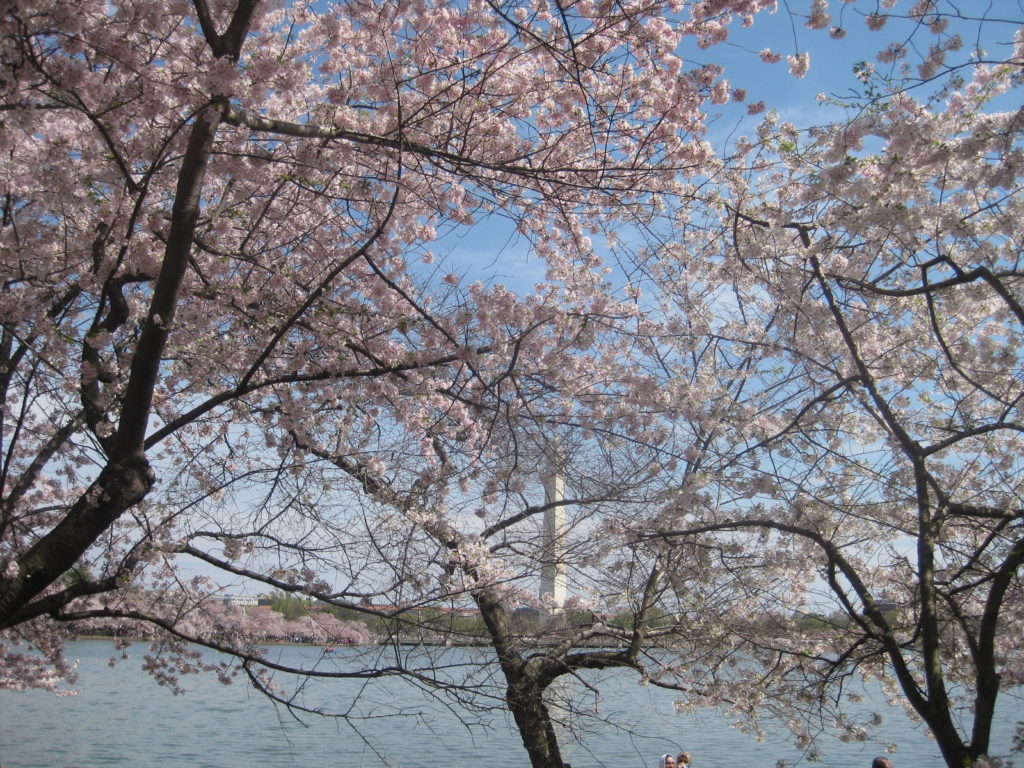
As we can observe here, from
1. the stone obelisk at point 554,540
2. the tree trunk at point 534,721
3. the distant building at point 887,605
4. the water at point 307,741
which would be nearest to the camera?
the tree trunk at point 534,721

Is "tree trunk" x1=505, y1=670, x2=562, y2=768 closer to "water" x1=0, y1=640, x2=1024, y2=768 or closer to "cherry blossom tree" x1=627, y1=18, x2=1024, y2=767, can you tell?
"cherry blossom tree" x1=627, y1=18, x2=1024, y2=767

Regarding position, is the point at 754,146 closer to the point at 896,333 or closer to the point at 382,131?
the point at 896,333

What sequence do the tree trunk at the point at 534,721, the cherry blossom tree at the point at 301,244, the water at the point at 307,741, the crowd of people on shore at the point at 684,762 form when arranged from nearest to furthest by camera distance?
the cherry blossom tree at the point at 301,244 → the tree trunk at the point at 534,721 → the crowd of people on shore at the point at 684,762 → the water at the point at 307,741

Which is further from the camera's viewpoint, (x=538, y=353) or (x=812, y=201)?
(x=538, y=353)

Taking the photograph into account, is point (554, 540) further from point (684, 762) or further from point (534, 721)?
point (684, 762)

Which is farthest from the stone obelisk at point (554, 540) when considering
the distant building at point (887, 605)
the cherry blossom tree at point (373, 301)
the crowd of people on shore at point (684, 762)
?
the crowd of people on shore at point (684, 762)

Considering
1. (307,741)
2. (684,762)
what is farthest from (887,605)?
(307,741)

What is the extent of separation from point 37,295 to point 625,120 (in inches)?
127

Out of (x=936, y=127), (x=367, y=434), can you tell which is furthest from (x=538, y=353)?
(x=936, y=127)

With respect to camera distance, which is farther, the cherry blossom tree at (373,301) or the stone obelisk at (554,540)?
the stone obelisk at (554,540)

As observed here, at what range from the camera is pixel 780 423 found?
5141mm

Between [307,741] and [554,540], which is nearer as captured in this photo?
[554,540]

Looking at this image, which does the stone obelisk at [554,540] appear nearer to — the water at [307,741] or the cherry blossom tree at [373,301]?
the cherry blossom tree at [373,301]

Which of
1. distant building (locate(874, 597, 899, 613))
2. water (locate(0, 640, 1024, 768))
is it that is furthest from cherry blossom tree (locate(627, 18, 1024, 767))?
water (locate(0, 640, 1024, 768))
